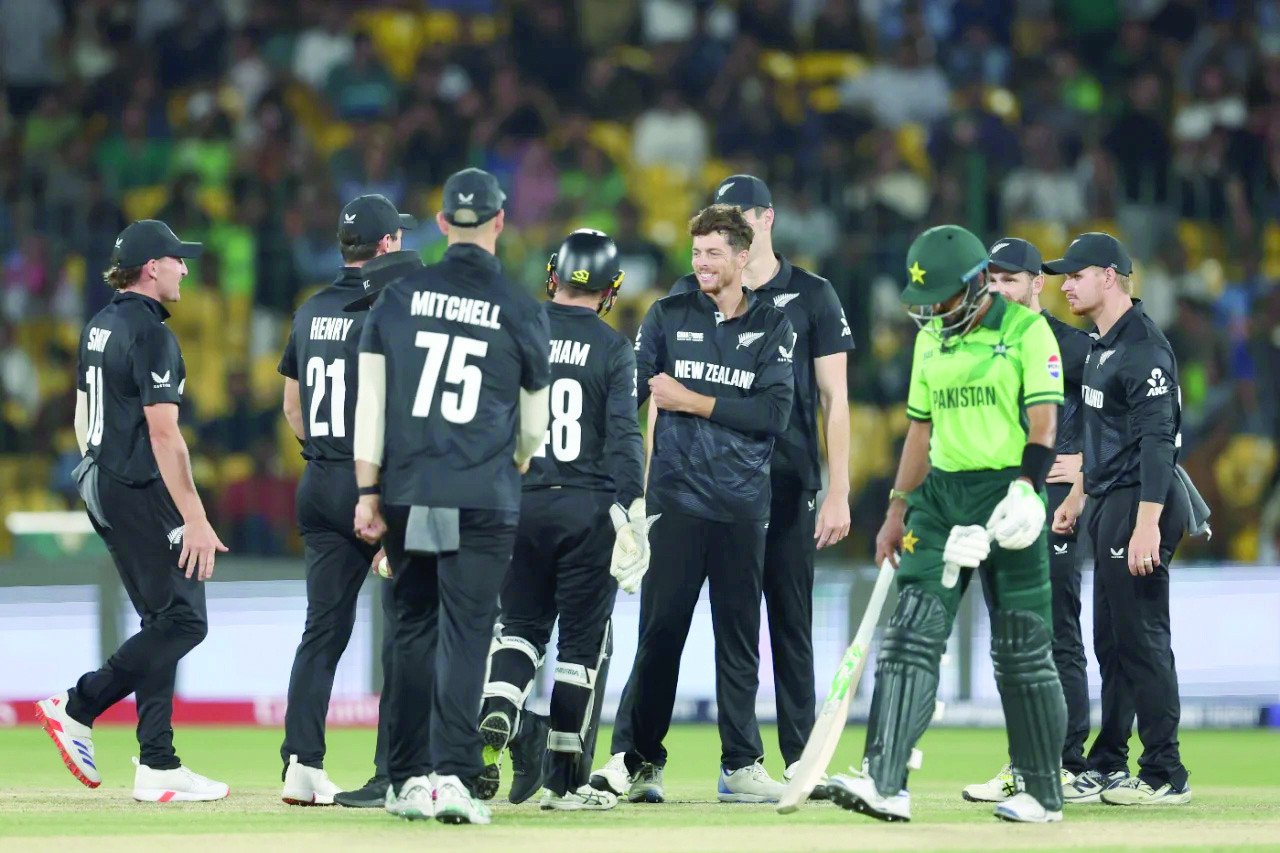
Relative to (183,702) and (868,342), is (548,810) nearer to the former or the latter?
(183,702)

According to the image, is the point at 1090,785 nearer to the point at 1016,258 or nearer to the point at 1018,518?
the point at 1018,518

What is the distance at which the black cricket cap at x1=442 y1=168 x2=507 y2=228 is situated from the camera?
7730mm

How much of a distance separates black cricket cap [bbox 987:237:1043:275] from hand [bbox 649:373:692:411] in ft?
5.79

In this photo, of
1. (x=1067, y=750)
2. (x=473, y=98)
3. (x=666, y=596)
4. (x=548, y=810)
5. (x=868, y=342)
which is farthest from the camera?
(x=473, y=98)

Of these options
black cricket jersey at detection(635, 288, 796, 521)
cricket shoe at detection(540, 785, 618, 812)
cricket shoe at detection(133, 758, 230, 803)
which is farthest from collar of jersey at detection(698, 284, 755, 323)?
cricket shoe at detection(133, 758, 230, 803)

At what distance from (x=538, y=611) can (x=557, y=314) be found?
1.28 m

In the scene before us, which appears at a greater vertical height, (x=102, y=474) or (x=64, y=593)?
(x=102, y=474)

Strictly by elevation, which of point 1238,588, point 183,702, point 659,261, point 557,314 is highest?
point 659,261

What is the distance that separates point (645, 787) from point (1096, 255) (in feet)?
10.7

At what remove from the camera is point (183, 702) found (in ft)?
46.9

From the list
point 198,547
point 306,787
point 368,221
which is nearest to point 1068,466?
point 368,221

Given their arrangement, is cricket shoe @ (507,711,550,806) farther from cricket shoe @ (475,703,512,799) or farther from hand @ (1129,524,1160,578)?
hand @ (1129,524,1160,578)

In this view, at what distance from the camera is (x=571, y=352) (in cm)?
847

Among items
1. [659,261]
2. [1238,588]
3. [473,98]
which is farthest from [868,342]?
[473,98]
